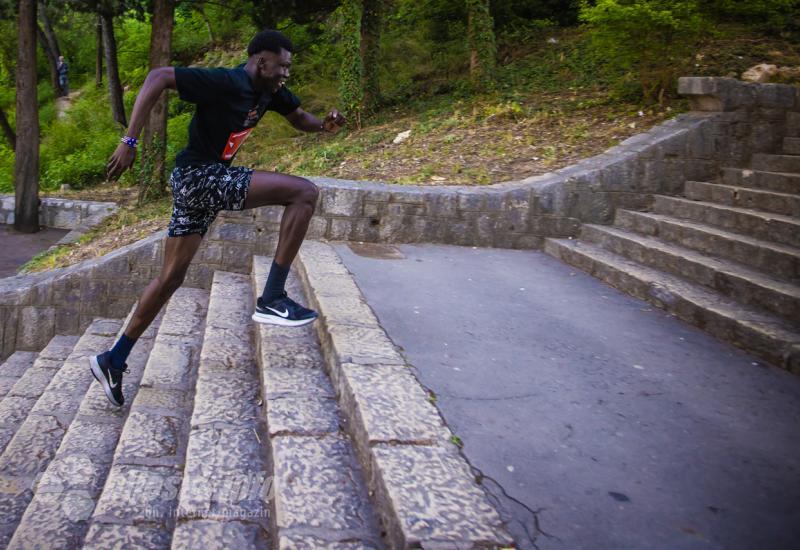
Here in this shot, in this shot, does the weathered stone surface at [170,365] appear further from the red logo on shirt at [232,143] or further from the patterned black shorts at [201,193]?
the red logo on shirt at [232,143]

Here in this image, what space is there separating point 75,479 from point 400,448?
1.76 meters

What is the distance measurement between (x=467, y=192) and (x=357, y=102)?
6.26 m

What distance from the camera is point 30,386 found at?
17.9ft

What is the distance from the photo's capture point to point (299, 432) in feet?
9.35

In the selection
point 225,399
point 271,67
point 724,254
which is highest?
point 271,67

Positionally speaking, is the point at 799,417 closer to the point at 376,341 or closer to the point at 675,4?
the point at 376,341

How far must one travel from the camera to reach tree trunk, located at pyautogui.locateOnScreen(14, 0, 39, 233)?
13.4m

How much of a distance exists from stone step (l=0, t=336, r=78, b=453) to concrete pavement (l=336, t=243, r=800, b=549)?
2702mm

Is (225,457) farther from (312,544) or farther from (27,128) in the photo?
Result: (27,128)

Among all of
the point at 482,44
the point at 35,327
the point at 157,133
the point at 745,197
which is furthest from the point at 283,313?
the point at 157,133

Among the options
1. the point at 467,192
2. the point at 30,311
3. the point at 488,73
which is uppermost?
the point at 488,73

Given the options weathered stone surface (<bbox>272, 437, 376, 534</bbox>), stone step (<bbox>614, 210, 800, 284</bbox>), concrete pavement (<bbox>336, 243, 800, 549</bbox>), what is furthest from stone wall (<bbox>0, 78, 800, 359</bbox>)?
weathered stone surface (<bbox>272, 437, 376, 534</bbox>)

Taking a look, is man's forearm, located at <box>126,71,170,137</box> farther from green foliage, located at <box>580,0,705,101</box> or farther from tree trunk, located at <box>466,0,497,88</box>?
tree trunk, located at <box>466,0,497,88</box>

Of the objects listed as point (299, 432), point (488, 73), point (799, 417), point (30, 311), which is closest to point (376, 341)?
point (299, 432)
